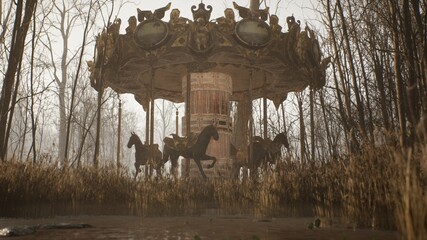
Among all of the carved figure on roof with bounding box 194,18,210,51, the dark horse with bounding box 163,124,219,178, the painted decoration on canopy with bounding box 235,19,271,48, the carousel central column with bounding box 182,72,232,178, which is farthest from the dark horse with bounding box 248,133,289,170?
the carved figure on roof with bounding box 194,18,210,51

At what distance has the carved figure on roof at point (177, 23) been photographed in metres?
12.1

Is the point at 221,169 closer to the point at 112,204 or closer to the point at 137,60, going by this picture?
the point at 137,60

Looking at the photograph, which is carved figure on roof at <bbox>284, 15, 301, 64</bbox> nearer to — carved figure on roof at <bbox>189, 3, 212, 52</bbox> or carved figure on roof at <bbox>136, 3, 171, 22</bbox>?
carved figure on roof at <bbox>189, 3, 212, 52</bbox>

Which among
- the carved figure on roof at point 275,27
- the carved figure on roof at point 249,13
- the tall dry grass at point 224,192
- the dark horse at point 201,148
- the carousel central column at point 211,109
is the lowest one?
the tall dry grass at point 224,192

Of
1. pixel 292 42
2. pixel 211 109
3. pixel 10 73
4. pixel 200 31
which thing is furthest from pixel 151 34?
pixel 10 73

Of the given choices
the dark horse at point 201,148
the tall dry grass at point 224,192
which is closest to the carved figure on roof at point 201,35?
the dark horse at point 201,148

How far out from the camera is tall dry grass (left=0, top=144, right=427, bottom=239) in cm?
518

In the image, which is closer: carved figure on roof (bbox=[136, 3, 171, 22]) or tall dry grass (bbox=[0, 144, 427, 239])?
tall dry grass (bbox=[0, 144, 427, 239])

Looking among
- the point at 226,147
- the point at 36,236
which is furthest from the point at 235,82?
the point at 36,236

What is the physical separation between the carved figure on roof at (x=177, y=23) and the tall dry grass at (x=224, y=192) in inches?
206

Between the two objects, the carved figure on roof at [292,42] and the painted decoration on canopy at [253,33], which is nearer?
the painted decoration on canopy at [253,33]

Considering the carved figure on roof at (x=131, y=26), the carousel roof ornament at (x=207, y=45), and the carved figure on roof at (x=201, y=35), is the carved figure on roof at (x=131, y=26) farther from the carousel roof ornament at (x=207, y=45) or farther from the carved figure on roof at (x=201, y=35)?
the carved figure on roof at (x=201, y=35)

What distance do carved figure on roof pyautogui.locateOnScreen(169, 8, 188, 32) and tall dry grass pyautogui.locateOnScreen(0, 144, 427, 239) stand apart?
522 cm

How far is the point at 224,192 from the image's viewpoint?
8102 millimetres
